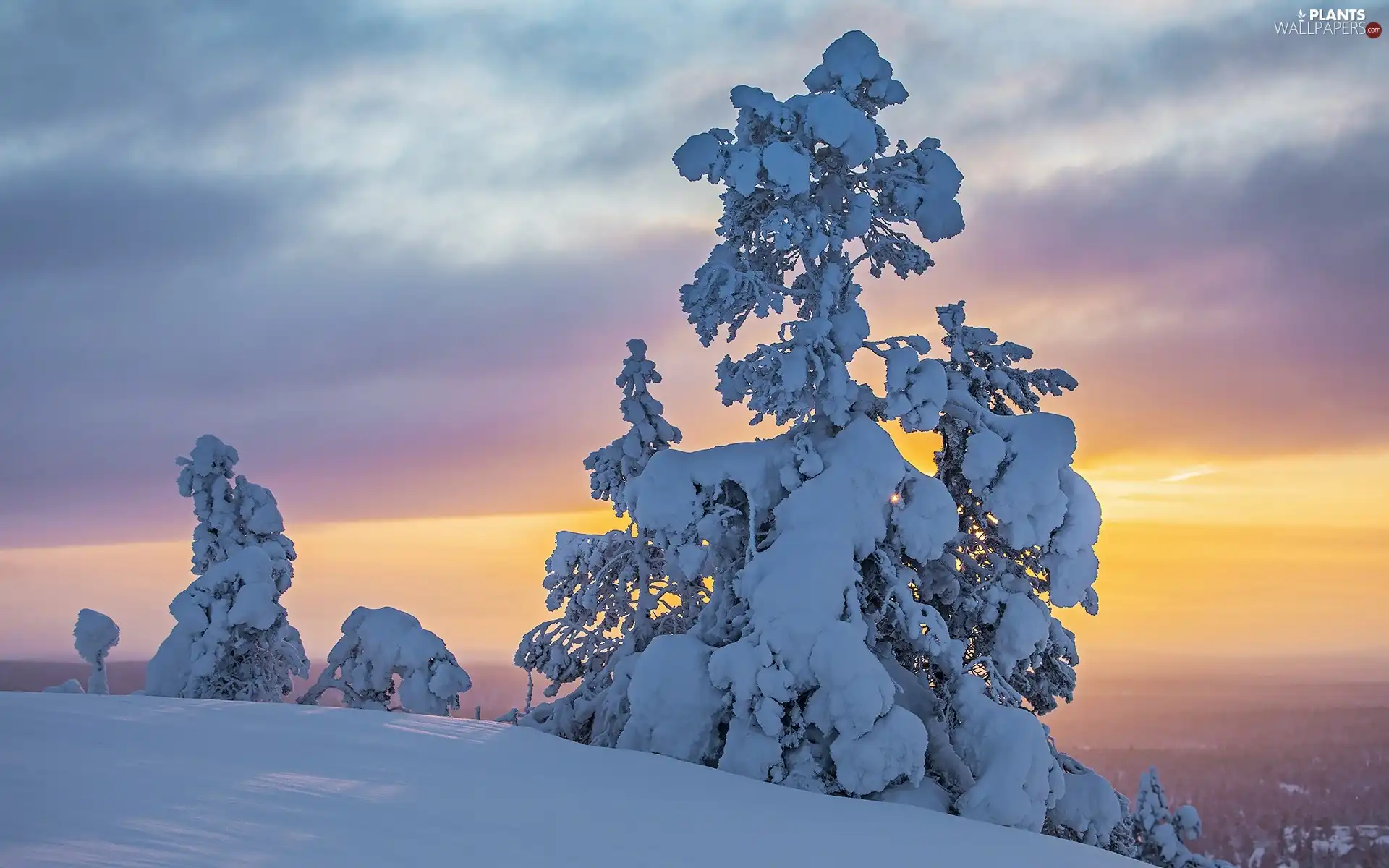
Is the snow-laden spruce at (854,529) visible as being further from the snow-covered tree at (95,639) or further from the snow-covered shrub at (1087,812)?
the snow-covered tree at (95,639)

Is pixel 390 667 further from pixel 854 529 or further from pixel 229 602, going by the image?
pixel 854 529

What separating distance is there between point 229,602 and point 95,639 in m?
2.57

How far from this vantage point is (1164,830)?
62.4 ft

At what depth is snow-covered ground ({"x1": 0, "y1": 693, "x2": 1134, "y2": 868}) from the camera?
607cm

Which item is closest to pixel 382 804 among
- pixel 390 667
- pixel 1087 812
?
pixel 1087 812

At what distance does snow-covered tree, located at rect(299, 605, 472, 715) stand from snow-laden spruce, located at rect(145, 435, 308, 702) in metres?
1.86

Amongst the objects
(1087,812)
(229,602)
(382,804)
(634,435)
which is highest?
(634,435)

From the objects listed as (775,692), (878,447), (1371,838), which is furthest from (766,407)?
(1371,838)

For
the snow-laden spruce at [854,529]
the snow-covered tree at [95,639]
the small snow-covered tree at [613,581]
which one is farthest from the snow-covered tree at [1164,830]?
the snow-covered tree at [95,639]

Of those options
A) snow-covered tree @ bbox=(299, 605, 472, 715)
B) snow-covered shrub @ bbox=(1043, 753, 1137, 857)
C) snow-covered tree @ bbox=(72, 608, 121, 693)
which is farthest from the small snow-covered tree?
snow-covered tree @ bbox=(72, 608, 121, 693)

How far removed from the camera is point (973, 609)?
16016 millimetres

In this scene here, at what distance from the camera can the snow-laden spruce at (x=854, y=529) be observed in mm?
13391

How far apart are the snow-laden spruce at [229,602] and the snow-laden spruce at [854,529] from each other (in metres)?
8.86

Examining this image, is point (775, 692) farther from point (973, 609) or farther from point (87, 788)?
point (87, 788)
